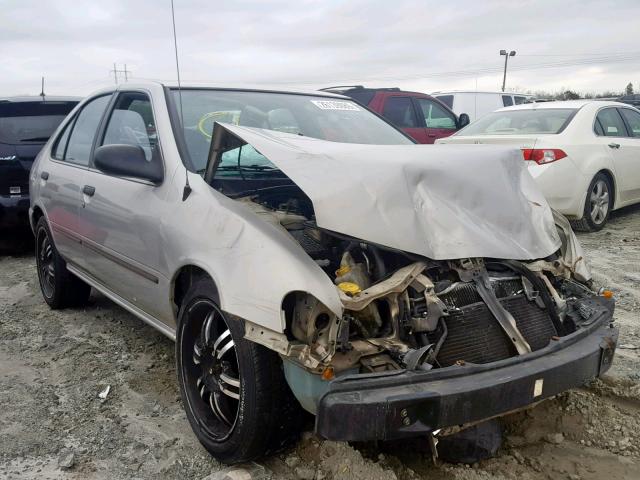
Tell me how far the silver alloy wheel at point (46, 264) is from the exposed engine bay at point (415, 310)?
2.72 meters

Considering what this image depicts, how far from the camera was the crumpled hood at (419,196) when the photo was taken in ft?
7.73

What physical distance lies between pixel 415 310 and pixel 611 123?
21.3 ft

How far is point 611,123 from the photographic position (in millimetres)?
7539

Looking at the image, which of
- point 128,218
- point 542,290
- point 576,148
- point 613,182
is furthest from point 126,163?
point 613,182

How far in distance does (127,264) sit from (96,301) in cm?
186

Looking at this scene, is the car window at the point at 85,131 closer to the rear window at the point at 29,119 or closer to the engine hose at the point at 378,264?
the engine hose at the point at 378,264

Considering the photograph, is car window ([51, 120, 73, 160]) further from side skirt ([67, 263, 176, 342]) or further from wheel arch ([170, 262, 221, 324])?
wheel arch ([170, 262, 221, 324])

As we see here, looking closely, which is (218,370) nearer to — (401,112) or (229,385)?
(229,385)

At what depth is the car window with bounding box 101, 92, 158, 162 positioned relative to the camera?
11.0 ft

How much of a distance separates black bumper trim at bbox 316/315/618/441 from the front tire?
35cm

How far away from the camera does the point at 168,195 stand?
2.91 m

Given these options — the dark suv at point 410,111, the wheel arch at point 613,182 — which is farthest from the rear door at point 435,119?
the wheel arch at point 613,182

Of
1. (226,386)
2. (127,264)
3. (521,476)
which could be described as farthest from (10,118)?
(521,476)

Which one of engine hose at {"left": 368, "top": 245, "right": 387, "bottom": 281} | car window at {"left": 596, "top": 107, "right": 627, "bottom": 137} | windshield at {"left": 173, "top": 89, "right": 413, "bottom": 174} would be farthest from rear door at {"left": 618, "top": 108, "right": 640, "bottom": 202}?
engine hose at {"left": 368, "top": 245, "right": 387, "bottom": 281}
